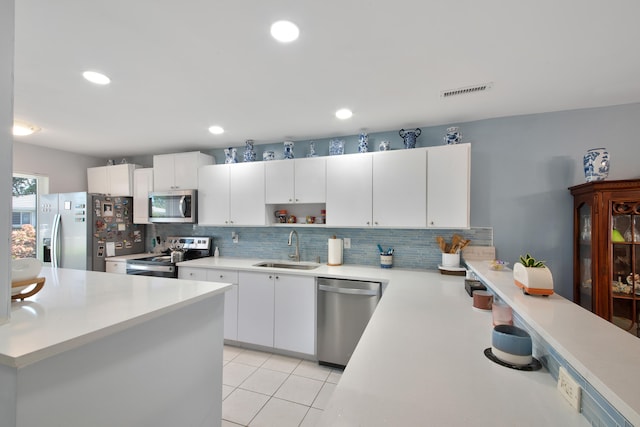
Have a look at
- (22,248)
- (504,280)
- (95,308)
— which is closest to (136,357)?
(95,308)

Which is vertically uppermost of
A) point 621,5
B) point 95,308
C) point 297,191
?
point 621,5

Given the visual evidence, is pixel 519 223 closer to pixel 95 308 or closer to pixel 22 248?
pixel 95 308

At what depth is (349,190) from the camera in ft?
9.48

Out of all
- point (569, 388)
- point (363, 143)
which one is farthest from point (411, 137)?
point (569, 388)

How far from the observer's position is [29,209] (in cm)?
374

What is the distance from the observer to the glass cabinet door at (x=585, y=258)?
220 cm

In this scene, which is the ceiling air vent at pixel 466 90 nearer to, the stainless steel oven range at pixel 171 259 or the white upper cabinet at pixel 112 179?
the stainless steel oven range at pixel 171 259

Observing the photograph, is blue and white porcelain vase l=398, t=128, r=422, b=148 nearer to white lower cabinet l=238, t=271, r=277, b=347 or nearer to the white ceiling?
the white ceiling

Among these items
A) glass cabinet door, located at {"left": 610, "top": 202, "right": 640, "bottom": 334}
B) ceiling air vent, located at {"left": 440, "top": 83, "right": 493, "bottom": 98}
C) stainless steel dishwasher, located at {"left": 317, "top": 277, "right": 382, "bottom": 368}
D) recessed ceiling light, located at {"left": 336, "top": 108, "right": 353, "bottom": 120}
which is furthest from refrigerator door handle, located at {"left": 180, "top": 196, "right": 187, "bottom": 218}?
glass cabinet door, located at {"left": 610, "top": 202, "right": 640, "bottom": 334}

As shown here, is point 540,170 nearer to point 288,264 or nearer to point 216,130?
point 288,264

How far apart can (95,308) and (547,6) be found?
2458 mm

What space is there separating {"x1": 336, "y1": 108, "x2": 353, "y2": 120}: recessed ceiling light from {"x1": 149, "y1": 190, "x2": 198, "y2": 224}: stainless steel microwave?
6.98 ft

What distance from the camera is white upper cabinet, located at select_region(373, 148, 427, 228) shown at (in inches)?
104

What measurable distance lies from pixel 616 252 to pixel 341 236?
228 cm
